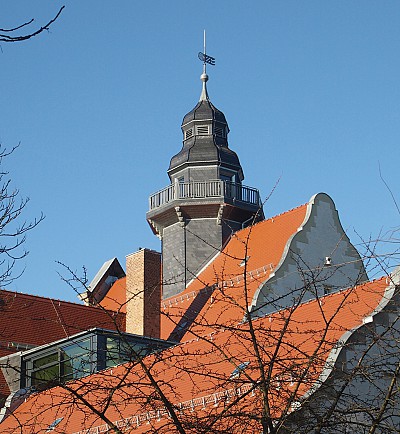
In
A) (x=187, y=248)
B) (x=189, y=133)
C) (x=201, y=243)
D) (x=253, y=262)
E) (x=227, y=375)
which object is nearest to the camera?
(x=227, y=375)

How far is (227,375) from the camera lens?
14508 mm

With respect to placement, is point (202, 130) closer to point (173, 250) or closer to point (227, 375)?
point (173, 250)

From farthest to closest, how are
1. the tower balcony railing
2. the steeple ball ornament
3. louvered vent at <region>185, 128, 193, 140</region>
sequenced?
the steeple ball ornament → louvered vent at <region>185, 128, 193, 140</region> → the tower balcony railing

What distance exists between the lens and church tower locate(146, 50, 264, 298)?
130 ft

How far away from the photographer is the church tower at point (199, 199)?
1565 inches

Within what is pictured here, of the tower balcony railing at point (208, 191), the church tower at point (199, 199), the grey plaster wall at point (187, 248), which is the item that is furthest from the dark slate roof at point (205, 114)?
the grey plaster wall at point (187, 248)

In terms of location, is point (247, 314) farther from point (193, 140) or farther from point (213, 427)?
point (193, 140)

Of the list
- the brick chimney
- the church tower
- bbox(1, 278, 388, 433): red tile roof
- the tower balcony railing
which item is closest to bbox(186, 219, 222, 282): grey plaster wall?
the church tower

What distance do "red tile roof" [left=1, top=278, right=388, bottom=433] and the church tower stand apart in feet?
46.7

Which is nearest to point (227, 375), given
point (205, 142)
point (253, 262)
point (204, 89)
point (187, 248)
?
point (253, 262)

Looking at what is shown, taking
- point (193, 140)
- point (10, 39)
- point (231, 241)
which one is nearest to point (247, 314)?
point (10, 39)

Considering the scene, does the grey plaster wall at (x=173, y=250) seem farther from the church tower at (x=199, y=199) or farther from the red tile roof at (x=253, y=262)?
the red tile roof at (x=253, y=262)

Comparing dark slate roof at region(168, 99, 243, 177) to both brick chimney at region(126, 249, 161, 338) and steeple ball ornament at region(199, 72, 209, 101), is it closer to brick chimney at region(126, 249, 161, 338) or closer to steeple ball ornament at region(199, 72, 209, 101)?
steeple ball ornament at region(199, 72, 209, 101)

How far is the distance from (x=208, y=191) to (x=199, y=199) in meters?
0.54
